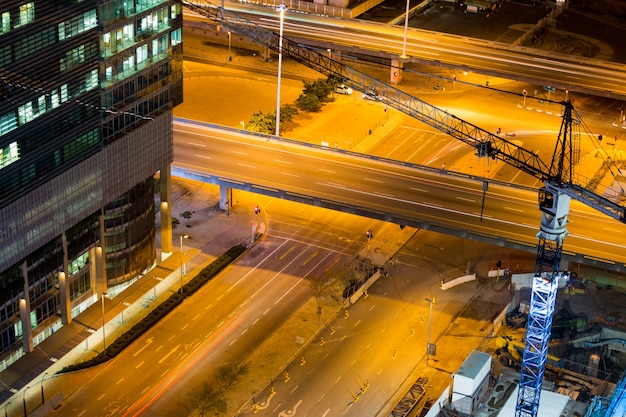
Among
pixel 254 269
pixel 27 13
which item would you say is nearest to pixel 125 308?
pixel 254 269

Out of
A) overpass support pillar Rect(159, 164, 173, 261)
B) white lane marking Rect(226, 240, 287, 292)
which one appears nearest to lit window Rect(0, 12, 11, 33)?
overpass support pillar Rect(159, 164, 173, 261)

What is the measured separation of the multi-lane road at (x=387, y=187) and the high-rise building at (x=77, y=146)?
17.8 m

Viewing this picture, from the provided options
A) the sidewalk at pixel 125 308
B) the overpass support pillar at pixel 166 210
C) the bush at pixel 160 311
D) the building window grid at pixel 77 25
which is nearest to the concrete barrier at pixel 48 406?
the sidewalk at pixel 125 308

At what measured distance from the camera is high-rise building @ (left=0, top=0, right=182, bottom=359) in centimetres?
14112

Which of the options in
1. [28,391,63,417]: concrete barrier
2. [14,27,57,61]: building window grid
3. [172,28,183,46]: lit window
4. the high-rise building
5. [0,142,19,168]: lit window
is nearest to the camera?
[14,27,57,61]: building window grid

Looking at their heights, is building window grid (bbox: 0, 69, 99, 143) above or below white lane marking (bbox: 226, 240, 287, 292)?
above

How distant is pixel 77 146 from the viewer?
151375 millimetres

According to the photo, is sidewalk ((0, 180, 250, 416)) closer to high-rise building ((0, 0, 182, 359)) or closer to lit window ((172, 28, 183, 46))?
high-rise building ((0, 0, 182, 359))

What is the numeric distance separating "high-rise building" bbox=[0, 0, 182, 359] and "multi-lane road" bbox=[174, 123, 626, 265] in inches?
702

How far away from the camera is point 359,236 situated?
18700 cm

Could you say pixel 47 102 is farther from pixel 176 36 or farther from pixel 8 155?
pixel 176 36

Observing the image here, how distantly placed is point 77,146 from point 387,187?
48.1 metres

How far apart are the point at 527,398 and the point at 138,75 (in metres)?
62.5

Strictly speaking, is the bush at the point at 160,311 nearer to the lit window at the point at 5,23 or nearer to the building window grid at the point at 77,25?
the building window grid at the point at 77,25
